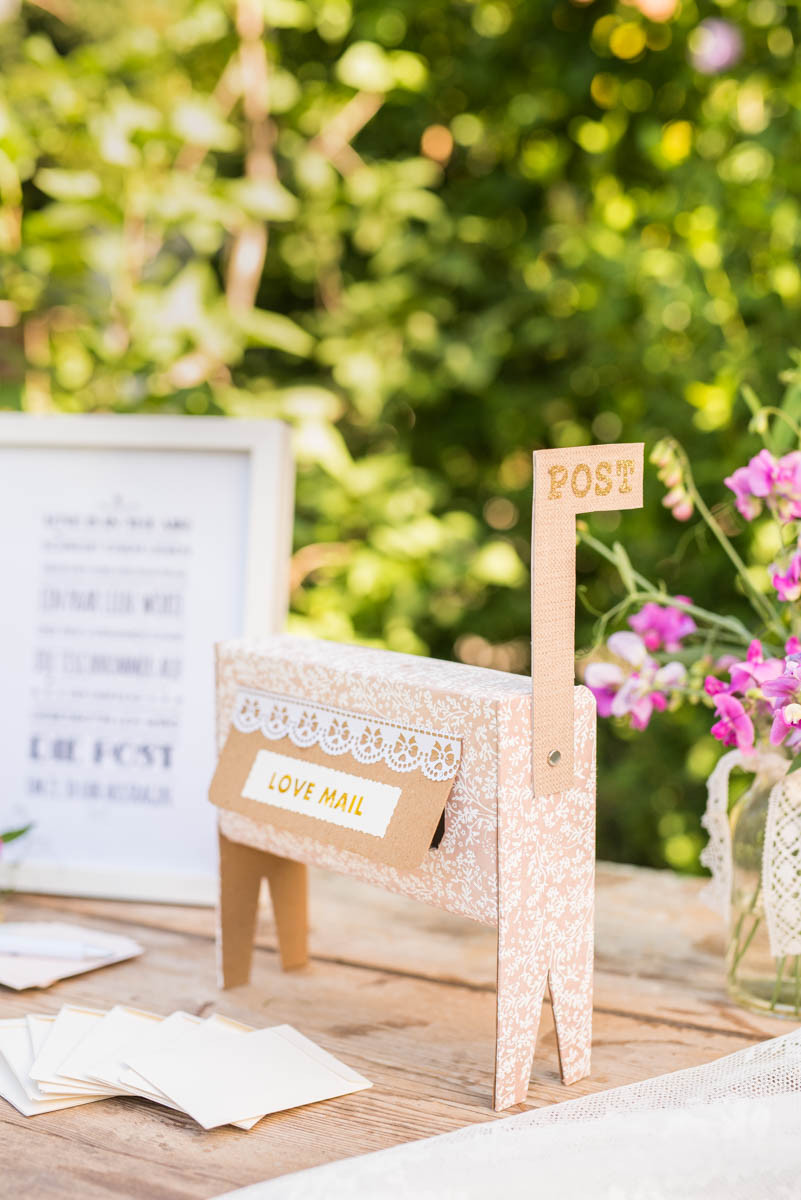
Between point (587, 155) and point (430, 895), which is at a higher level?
point (587, 155)

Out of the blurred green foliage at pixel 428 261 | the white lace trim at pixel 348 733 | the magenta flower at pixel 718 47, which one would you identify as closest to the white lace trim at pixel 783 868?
the white lace trim at pixel 348 733

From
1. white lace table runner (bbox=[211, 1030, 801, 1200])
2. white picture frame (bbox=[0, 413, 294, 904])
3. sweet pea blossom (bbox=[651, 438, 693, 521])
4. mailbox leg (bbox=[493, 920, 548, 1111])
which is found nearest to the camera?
white lace table runner (bbox=[211, 1030, 801, 1200])

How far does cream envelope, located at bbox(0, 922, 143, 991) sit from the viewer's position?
0.79 m

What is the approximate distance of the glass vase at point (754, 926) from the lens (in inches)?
30.0

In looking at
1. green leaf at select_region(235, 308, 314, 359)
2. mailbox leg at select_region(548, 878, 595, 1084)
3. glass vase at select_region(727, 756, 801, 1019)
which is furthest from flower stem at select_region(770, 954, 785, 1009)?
green leaf at select_region(235, 308, 314, 359)

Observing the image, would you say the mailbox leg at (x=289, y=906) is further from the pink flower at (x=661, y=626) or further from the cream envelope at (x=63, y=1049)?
the pink flower at (x=661, y=626)

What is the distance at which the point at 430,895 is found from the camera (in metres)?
0.65

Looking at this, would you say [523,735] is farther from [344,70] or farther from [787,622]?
[344,70]

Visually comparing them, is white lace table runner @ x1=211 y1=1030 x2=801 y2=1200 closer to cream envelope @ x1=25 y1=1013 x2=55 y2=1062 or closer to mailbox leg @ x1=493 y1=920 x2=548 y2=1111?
mailbox leg @ x1=493 y1=920 x2=548 y2=1111

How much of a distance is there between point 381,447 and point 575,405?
0.33 metres

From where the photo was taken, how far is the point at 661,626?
0.81 metres

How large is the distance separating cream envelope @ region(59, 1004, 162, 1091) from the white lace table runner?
145 mm

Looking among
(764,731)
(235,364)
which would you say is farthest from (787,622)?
(235,364)

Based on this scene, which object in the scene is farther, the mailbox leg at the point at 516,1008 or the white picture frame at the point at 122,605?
the white picture frame at the point at 122,605
